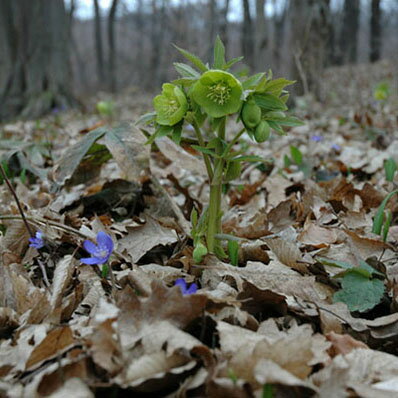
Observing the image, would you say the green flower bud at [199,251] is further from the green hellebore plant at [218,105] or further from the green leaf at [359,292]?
the green leaf at [359,292]

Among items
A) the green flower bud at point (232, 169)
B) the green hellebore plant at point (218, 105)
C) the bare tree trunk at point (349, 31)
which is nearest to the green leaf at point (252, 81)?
the green hellebore plant at point (218, 105)

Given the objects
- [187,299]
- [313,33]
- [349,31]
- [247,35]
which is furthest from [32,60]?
[349,31]

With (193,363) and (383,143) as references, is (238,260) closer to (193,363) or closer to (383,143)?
(193,363)

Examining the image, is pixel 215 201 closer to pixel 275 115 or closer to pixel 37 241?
pixel 275 115

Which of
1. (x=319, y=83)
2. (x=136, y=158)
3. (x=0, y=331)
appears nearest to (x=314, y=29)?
(x=319, y=83)

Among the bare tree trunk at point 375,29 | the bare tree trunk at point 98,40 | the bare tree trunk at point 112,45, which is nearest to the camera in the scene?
the bare tree trunk at point 98,40

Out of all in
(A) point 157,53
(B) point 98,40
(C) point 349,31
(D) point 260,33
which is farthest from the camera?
(C) point 349,31
